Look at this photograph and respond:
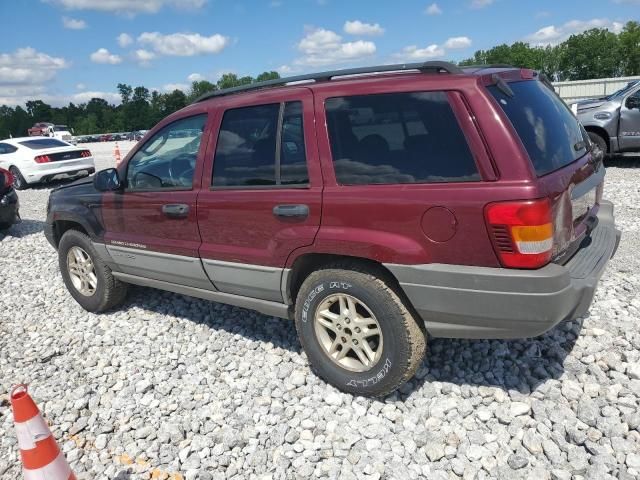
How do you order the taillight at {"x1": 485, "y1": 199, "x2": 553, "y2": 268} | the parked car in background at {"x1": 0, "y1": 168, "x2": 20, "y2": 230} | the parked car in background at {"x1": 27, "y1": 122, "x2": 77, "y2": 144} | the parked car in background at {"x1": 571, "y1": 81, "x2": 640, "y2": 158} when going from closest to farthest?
the taillight at {"x1": 485, "y1": 199, "x2": 553, "y2": 268} < the parked car in background at {"x1": 0, "y1": 168, "x2": 20, "y2": 230} < the parked car in background at {"x1": 571, "y1": 81, "x2": 640, "y2": 158} < the parked car in background at {"x1": 27, "y1": 122, "x2": 77, "y2": 144}

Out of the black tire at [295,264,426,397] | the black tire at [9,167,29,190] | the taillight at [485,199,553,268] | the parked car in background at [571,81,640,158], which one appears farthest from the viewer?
the black tire at [9,167,29,190]

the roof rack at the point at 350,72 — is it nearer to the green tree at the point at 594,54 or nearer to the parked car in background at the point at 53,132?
the parked car in background at the point at 53,132

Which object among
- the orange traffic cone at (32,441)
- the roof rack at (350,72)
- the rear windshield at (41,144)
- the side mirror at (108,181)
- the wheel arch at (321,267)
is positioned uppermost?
the roof rack at (350,72)

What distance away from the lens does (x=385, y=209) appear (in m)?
2.75

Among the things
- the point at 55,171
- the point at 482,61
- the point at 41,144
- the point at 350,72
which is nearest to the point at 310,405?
the point at 350,72

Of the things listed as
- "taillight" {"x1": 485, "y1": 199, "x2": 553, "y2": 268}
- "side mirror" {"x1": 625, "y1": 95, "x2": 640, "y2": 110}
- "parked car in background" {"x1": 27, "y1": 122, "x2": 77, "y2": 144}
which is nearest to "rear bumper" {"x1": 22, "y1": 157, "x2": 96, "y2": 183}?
"side mirror" {"x1": 625, "y1": 95, "x2": 640, "y2": 110}

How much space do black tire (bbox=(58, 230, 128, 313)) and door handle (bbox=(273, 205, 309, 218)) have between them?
226 cm

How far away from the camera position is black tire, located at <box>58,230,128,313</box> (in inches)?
183

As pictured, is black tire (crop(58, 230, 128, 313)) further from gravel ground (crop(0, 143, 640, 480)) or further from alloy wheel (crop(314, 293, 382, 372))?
alloy wheel (crop(314, 293, 382, 372))

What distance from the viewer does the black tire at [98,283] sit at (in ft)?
15.3

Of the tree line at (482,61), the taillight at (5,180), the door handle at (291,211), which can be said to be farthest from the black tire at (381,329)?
the tree line at (482,61)

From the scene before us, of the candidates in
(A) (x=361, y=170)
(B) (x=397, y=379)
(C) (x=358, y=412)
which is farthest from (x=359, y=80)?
(C) (x=358, y=412)

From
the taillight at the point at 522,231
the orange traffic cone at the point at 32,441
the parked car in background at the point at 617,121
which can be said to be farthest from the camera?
the parked car in background at the point at 617,121

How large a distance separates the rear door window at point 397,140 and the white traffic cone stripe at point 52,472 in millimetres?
1967
